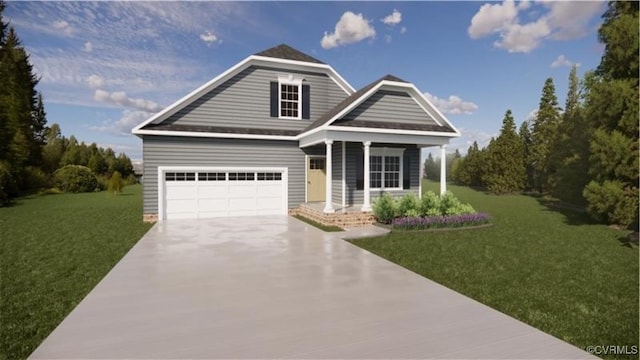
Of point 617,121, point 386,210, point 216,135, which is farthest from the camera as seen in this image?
point 216,135

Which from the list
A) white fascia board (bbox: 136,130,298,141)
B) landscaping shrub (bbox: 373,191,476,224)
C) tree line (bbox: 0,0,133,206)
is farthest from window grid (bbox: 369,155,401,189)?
tree line (bbox: 0,0,133,206)

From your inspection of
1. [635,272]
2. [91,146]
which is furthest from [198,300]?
[91,146]

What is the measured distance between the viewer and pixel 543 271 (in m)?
6.73

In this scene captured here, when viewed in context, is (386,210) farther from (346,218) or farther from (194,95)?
(194,95)

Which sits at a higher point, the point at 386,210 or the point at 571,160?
the point at 571,160

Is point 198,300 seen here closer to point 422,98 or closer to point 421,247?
point 421,247

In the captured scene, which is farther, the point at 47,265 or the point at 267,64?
the point at 267,64

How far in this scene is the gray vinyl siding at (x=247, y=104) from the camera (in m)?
14.0

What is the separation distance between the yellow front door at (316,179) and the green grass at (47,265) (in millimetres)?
6914

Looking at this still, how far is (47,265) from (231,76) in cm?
1006

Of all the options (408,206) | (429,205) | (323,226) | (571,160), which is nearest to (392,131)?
(408,206)

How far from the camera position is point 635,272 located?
6.86m

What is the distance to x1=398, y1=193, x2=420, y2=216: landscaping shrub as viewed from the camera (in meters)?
11.6

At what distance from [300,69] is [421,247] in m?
10.4
